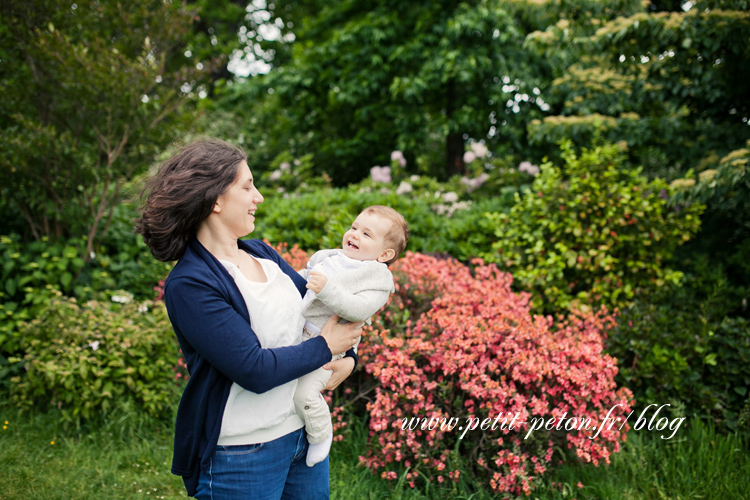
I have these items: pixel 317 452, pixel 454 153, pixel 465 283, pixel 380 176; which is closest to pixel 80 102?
pixel 465 283

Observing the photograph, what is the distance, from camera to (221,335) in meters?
1.38

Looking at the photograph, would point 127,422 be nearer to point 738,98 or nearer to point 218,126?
point 738,98

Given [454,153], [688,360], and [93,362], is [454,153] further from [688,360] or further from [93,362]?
[93,362]

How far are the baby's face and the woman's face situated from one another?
17.3 inches

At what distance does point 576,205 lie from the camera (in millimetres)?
4391

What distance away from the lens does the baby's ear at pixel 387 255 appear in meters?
1.98

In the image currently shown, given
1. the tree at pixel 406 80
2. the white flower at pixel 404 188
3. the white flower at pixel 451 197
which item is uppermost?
the tree at pixel 406 80

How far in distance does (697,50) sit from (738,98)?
0.82m

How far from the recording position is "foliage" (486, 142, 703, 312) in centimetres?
430

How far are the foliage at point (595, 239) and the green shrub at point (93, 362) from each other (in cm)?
303

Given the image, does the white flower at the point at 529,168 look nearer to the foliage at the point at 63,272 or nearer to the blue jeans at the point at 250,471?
the foliage at the point at 63,272

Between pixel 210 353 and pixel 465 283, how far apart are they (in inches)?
102

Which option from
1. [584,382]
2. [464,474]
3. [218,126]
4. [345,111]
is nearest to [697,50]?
[584,382]

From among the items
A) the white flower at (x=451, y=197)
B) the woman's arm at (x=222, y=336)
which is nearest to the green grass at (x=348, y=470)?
the woman's arm at (x=222, y=336)
